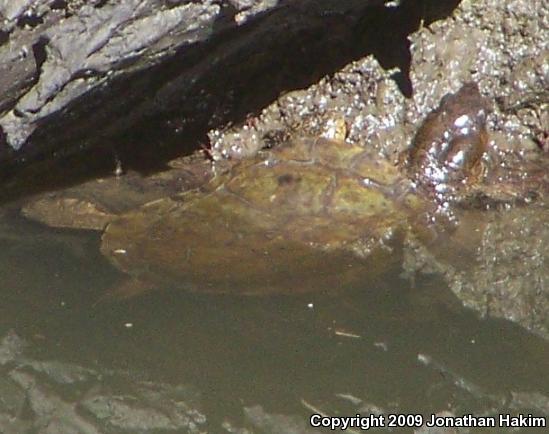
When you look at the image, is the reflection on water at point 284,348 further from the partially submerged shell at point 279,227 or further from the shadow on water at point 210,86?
the shadow on water at point 210,86

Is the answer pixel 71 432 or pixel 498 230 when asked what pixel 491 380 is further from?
pixel 71 432

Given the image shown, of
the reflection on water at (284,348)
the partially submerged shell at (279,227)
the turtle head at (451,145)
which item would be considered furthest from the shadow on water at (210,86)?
the reflection on water at (284,348)

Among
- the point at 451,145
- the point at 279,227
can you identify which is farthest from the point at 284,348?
the point at 451,145

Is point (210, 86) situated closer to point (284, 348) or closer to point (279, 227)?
point (279, 227)

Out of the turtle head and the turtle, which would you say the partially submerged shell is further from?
the turtle head

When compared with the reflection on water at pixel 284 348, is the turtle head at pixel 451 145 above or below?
above

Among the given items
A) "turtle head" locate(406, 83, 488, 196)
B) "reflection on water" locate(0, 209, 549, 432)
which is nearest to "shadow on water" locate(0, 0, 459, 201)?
"turtle head" locate(406, 83, 488, 196)

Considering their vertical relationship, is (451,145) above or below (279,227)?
above
